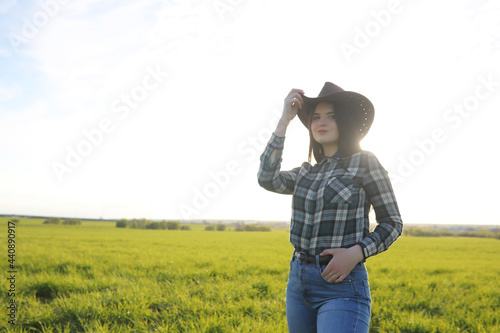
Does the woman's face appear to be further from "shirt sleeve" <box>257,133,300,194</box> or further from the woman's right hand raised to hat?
"shirt sleeve" <box>257,133,300,194</box>

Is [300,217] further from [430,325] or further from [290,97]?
[430,325]

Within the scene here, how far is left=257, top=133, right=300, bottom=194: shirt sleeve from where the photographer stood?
7.75 ft

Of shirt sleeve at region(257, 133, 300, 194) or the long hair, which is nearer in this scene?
the long hair

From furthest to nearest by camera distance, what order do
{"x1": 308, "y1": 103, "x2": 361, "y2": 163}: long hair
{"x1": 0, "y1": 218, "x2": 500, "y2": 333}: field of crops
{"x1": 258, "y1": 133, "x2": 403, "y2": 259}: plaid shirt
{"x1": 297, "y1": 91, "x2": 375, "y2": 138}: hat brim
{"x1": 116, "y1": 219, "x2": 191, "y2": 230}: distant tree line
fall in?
{"x1": 116, "y1": 219, "x2": 191, "y2": 230}: distant tree line, {"x1": 0, "y1": 218, "x2": 500, "y2": 333}: field of crops, {"x1": 297, "y1": 91, "x2": 375, "y2": 138}: hat brim, {"x1": 308, "y1": 103, "x2": 361, "y2": 163}: long hair, {"x1": 258, "y1": 133, "x2": 403, "y2": 259}: plaid shirt

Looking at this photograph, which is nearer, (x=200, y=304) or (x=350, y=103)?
(x=350, y=103)

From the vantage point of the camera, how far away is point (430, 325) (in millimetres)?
5168

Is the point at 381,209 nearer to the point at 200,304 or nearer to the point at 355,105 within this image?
the point at 355,105

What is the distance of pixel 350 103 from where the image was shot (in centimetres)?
232

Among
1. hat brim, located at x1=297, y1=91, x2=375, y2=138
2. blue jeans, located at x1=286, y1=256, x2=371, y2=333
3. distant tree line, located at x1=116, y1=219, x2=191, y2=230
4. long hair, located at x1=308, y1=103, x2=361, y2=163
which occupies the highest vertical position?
hat brim, located at x1=297, y1=91, x2=375, y2=138

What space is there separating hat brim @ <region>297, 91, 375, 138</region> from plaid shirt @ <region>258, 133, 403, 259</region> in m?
0.35

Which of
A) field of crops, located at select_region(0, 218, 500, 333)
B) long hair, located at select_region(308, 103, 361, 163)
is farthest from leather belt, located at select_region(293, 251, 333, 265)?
field of crops, located at select_region(0, 218, 500, 333)

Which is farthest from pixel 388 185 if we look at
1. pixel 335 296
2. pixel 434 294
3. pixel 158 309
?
pixel 434 294

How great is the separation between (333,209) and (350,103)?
2.55ft

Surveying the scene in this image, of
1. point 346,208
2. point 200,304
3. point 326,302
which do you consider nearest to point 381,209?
point 346,208
